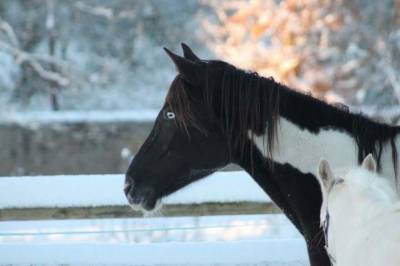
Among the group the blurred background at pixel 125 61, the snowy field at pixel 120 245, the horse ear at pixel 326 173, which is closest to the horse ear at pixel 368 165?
the horse ear at pixel 326 173

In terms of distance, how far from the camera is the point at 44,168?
18.3 metres

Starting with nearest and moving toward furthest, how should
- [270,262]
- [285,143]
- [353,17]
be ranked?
[285,143] → [270,262] → [353,17]

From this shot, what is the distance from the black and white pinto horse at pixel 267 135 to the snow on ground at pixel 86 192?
1.64 meters

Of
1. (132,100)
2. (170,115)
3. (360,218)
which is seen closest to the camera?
(360,218)

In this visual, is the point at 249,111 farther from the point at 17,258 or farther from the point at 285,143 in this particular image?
the point at 17,258

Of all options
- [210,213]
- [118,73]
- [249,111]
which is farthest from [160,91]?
[249,111]

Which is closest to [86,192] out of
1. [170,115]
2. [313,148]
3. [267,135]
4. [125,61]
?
[170,115]

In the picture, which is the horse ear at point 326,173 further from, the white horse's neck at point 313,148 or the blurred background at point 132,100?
the blurred background at point 132,100

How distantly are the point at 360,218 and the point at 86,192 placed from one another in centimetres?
301

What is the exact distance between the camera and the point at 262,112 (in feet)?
11.0

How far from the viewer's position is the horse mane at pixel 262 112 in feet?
10.8

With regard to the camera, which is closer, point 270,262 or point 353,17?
point 270,262

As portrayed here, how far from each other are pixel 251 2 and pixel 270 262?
14.4 m

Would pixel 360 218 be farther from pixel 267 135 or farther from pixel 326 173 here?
pixel 267 135
